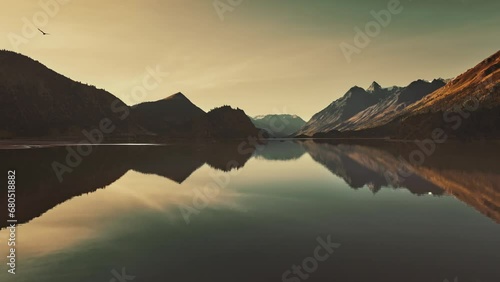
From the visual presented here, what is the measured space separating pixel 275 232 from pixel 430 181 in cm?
3184

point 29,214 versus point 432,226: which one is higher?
point 29,214

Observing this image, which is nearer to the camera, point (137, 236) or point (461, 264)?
point (461, 264)

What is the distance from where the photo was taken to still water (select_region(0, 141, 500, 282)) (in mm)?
16486

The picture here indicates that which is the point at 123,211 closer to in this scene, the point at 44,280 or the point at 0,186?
the point at 44,280

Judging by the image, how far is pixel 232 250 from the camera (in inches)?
770

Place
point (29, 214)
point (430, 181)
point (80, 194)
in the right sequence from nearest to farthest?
point (29, 214) < point (80, 194) < point (430, 181)

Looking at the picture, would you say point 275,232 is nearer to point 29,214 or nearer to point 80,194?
point 29,214

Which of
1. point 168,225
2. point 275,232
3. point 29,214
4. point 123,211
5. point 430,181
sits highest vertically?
point 29,214

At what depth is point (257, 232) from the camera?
77.0 feet

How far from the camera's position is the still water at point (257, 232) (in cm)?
1649

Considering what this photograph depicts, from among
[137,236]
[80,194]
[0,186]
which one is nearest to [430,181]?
[137,236]

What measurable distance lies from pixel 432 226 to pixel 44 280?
77.4ft

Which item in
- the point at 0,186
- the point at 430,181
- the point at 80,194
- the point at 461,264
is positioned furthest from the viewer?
the point at 430,181

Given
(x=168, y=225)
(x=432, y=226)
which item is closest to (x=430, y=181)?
(x=432, y=226)
